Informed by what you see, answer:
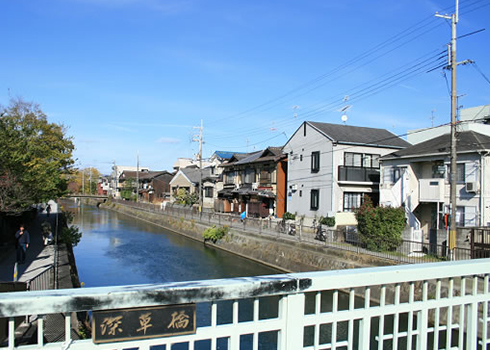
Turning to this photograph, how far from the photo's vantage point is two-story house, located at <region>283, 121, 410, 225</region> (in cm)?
2552

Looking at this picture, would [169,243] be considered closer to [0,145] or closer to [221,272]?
[221,272]

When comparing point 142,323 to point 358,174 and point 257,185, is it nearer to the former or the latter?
point 358,174

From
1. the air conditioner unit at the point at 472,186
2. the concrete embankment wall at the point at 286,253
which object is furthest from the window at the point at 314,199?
the air conditioner unit at the point at 472,186

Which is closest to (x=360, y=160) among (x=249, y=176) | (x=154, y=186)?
(x=249, y=176)

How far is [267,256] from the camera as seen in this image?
21828mm

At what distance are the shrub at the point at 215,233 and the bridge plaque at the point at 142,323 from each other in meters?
25.3

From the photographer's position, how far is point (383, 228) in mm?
16453

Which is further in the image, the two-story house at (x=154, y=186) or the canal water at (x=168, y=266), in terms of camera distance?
the two-story house at (x=154, y=186)

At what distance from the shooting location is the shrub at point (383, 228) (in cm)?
1627

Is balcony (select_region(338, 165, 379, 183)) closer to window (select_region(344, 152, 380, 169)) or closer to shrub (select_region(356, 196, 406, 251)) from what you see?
window (select_region(344, 152, 380, 169))

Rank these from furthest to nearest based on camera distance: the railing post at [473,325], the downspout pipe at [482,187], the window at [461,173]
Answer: the window at [461,173] → the downspout pipe at [482,187] → the railing post at [473,325]

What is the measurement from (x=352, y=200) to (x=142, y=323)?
25.3m

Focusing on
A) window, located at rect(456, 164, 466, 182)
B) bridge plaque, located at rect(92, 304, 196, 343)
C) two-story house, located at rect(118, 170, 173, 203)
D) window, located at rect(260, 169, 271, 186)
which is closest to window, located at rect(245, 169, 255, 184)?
window, located at rect(260, 169, 271, 186)

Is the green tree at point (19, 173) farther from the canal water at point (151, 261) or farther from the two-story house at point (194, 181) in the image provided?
the two-story house at point (194, 181)
